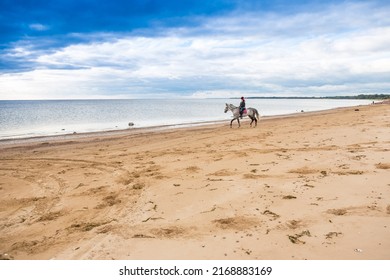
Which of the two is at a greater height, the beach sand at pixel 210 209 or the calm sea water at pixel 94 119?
the calm sea water at pixel 94 119

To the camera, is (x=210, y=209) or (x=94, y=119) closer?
(x=210, y=209)

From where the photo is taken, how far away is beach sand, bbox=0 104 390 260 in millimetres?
4199

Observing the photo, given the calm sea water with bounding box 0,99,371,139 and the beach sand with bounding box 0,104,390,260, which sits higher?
the calm sea water with bounding box 0,99,371,139

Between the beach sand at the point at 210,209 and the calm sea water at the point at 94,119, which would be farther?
the calm sea water at the point at 94,119

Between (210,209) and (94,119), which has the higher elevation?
(94,119)

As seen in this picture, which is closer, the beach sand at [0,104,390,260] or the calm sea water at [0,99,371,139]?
the beach sand at [0,104,390,260]

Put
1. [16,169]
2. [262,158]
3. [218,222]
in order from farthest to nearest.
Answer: [16,169], [262,158], [218,222]

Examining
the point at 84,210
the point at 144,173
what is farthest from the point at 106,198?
the point at 144,173

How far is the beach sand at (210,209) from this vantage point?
4.20 metres

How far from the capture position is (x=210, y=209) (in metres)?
5.59
